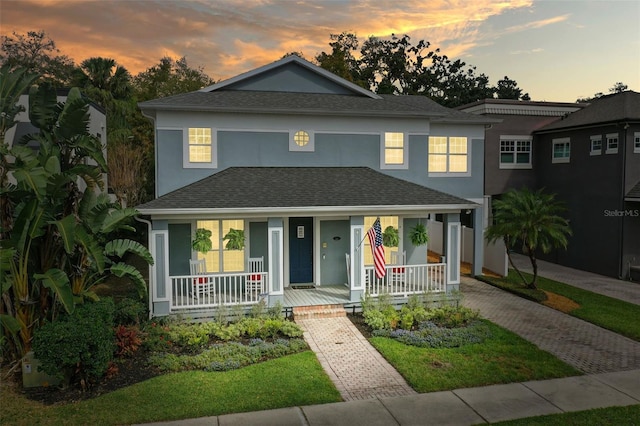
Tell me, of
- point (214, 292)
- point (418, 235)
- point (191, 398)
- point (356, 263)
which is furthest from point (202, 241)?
point (418, 235)

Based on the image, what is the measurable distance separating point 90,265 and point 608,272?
824 inches

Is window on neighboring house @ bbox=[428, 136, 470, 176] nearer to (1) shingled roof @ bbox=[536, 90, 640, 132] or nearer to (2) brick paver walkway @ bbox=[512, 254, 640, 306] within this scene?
(2) brick paver walkway @ bbox=[512, 254, 640, 306]

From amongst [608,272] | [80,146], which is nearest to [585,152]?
[608,272]

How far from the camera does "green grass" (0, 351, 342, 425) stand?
810 cm

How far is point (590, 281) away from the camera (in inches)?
783

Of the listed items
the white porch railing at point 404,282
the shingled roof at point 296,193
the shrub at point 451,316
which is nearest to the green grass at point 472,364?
the shrub at point 451,316

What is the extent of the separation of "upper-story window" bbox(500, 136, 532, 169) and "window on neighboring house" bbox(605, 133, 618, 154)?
172 inches

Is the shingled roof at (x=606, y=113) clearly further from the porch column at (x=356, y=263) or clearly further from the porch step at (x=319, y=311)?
the porch step at (x=319, y=311)

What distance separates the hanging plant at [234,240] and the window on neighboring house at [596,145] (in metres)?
17.1

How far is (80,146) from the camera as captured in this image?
33.9ft

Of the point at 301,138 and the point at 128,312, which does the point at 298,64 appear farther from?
the point at 128,312

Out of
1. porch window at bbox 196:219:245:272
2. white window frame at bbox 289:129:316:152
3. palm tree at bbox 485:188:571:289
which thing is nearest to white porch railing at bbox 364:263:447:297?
palm tree at bbox 485:188:571:289

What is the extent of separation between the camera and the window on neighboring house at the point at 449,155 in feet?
61.2

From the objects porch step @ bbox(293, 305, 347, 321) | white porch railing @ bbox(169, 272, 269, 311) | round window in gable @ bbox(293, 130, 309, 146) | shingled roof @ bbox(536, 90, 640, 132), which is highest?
shingled roof @ bbox(536, 90, 640, 132)
